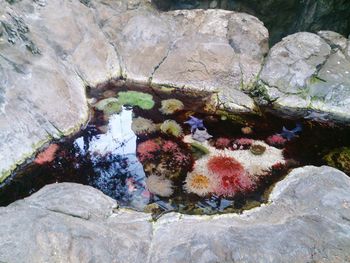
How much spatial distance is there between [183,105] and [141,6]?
4280 mm

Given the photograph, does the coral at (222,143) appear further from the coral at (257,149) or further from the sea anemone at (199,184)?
the sea anemone at (199,184)

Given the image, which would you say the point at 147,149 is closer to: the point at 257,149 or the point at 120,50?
the point at 257,149

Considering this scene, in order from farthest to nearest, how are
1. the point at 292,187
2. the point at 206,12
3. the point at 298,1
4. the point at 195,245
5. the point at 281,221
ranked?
1. the point at 298,1
2. the point at 206,12
3. the point at 292,187
4. the point at 281,221
5. the point at 195,245

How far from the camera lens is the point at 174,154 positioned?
28.7 ft

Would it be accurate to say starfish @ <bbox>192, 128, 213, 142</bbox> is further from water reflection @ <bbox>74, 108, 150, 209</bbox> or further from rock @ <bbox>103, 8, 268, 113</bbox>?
rock @ <bbox>103, 8, 268, 113</bbox>

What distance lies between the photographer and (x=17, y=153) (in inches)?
312

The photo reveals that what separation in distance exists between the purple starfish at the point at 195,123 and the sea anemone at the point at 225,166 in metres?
1.29

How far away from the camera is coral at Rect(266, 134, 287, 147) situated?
363 inches

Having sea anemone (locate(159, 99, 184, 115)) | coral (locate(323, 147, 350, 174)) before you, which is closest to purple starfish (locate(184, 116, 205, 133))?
sea anemone (locate(159, 99, 184, 115))

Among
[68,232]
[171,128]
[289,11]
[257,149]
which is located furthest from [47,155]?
[289,11]

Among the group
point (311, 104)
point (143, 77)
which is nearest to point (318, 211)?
point (311, 104)

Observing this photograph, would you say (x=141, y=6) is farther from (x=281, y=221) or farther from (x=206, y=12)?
(x=281, y=221)

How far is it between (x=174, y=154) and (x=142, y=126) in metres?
1.46

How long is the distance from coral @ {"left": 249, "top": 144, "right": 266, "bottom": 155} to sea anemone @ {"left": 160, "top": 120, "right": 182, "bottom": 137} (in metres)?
1.88
